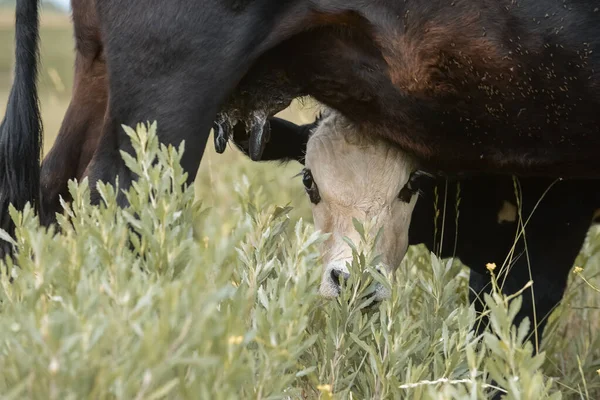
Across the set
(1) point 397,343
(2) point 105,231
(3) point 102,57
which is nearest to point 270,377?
(2) point 105,231

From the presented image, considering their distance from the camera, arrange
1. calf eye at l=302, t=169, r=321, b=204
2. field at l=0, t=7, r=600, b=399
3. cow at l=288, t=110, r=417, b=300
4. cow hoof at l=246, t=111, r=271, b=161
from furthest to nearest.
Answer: calf eye at l=302, t=169, r=321, b=204
cow at l=288, t=110, r=417, b=300
cow hoof at l=246, t=111, r=271, b=161
field at l=0, t=7, r=600, b=399

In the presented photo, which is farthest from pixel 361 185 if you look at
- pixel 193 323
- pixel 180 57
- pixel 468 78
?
pixel 193 323

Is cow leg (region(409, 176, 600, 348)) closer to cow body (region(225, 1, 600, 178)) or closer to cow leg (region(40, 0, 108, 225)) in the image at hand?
cow body (region(225, 1, 600, 178))

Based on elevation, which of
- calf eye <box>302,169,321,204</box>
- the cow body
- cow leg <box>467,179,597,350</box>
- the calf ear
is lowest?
cow leg <box>467,179,597,350</box>

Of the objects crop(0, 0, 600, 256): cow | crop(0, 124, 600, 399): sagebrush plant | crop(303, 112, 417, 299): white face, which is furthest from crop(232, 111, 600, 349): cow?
crop(0, 124, 600, 399): sagebrush plant

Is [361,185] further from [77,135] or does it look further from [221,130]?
[77,135]

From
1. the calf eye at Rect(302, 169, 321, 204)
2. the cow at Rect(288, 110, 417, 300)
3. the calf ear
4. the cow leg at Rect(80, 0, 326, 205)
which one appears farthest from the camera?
the calf ear

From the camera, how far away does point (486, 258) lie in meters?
3.64

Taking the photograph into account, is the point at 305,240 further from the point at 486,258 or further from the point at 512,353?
the point at 486,258

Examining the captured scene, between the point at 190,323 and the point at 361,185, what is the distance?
1976 mm

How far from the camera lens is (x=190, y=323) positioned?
139cm

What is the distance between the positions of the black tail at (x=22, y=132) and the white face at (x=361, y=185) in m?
1.02

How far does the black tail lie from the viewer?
10.5 feet

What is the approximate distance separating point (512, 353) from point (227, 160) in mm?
5812
